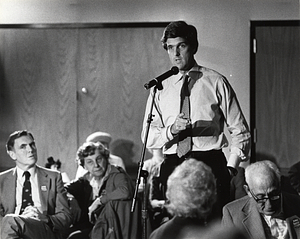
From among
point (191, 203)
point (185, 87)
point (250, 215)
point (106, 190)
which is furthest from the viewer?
point (106, 190)

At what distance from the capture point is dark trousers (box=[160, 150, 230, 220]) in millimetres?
3131

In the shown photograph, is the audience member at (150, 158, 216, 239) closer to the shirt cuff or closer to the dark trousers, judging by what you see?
the dark trousers

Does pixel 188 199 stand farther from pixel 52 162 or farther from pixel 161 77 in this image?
pixel 52 162

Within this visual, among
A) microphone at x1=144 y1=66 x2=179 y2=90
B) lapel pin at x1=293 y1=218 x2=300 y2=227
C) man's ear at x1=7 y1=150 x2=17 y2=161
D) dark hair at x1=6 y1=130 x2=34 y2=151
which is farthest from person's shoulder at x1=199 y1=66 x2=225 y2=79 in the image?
man's ear at x1=7 y1=150 x2=17 y2=161

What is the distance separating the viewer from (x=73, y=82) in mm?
3389

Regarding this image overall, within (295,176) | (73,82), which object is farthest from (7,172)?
(295,176)

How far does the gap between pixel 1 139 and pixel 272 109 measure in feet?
5.29

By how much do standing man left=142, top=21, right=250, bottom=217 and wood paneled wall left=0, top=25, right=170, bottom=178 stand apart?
16cm

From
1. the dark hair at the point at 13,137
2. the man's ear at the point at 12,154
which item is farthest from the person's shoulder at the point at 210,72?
the man's ear at the point at 12,154

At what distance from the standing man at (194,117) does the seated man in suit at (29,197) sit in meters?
0.66

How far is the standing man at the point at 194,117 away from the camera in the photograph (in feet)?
10.3

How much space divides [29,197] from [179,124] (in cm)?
103

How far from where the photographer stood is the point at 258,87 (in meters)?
3.28

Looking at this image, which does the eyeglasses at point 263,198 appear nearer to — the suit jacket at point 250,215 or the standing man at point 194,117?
the suit jacket at point 250,215
